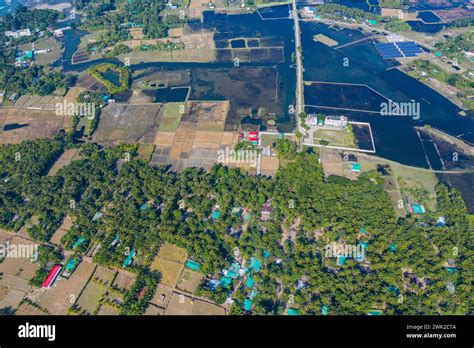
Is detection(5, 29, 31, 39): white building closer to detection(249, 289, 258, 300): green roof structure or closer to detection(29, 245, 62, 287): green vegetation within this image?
detection(29, 245, 62, 287): green vegetation

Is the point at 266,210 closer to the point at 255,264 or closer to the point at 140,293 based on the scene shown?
A: the point at 255,264

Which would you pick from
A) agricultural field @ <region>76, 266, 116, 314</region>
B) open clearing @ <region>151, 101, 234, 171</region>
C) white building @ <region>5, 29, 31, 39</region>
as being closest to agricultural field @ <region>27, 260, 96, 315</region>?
agricultural field @ <region>76, 266, 116, 314</region>

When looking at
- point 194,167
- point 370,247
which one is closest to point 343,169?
point 370,247

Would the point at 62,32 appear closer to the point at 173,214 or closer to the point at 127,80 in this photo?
the point at 127,80

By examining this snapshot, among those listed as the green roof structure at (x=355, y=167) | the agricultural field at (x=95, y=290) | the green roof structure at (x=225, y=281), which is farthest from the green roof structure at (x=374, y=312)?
the agricultural field at (x=95, y=290)

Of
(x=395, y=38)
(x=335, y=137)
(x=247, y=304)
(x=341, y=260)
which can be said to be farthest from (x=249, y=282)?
(x=395, y=38)
